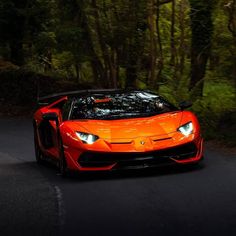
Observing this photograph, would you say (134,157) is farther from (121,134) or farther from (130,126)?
(130,126)

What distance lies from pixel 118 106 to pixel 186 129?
1.40m

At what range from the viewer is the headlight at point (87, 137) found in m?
9.73

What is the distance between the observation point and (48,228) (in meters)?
6.50

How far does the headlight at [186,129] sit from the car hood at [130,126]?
8 cm

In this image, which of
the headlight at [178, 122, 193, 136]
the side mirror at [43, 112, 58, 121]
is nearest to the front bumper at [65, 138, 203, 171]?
the headlight at [178, 122, 193, 136]

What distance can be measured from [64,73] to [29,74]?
1671mm

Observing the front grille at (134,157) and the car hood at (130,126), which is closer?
the front grille at (134,157)

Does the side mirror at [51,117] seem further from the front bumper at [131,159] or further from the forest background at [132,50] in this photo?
the forest background at [132,50]

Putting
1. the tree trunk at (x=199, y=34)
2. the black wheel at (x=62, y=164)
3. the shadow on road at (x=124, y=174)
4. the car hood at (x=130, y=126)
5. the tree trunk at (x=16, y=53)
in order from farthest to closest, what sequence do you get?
the tree trunk at (x=16, y=53), the tree trunk at (x=199, y=34), the black wheel at (x=62, y=164), the shadow on road at (x=124, y=174), the car hood at (x=130, y=126)

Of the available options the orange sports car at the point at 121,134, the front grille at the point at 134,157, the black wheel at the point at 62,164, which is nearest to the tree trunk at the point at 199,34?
the orange sports car at the point at 121,134

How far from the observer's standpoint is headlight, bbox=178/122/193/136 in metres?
9.93

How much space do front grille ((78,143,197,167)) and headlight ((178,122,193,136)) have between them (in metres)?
0.20

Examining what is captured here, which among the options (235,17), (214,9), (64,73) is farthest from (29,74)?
(235,17)

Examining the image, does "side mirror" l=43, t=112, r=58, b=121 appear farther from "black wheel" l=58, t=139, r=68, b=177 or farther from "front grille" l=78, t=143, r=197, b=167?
"front grille" l=78, t=143, r=197, b=167
